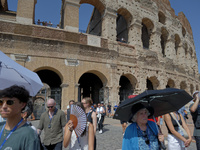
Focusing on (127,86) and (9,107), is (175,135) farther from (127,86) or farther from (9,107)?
(127,86)

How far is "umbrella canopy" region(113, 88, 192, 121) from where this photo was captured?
1992 millimetres

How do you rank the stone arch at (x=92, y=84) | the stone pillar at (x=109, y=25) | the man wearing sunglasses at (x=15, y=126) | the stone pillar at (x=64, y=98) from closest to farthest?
the man wearing sunglasses at (x=15, y=126), the stone pillar at (x=64, y=98), the stone pillar at (x=109, y=25), the stone arch at (x=92, y=84)

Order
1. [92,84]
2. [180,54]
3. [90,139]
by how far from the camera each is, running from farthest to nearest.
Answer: [180,54], [92,84], [90,139]

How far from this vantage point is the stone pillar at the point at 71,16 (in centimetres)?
1184

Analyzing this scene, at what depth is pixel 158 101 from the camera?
230 cm

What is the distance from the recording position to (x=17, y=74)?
3139 mm

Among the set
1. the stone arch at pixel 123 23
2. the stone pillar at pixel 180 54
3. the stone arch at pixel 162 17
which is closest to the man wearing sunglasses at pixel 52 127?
the stone arch at pixel 123 23

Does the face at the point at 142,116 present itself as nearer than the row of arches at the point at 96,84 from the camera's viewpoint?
Yes

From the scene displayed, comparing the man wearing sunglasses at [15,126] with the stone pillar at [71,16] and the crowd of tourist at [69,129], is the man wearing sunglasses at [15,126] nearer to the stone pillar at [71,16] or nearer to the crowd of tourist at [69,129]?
the crowd of tourist at [69,129]

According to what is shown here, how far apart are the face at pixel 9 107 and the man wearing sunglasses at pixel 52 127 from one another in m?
1.76

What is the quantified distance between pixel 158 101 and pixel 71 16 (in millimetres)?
11424

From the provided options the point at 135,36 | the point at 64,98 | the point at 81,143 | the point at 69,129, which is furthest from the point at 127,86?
the point at 69,129

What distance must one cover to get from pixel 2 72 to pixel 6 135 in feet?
6.77

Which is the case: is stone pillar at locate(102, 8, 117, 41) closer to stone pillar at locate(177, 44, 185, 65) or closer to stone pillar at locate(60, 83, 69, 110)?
stone pillar at locate(60, 83, 69, 110)
